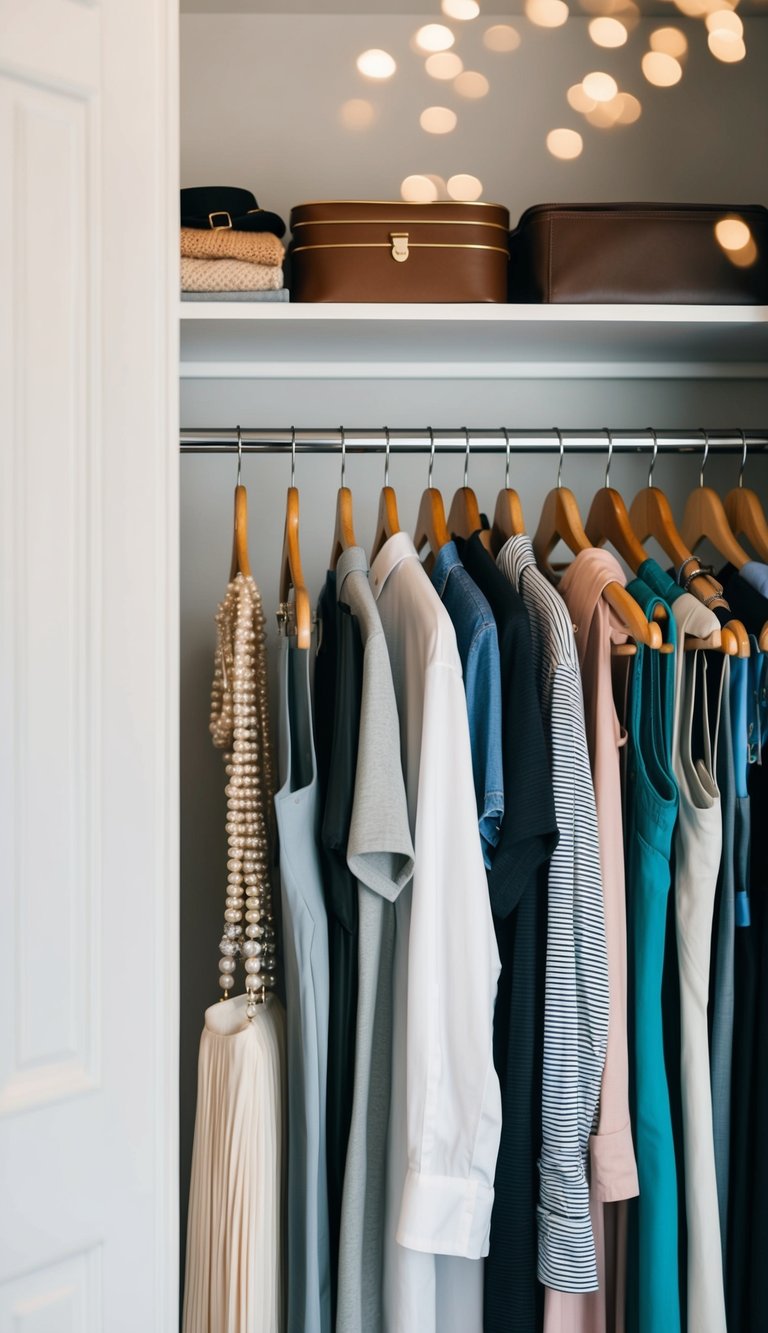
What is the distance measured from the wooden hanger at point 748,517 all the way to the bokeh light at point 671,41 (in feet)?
2.24

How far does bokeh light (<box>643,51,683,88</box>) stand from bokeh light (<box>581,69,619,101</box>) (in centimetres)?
6

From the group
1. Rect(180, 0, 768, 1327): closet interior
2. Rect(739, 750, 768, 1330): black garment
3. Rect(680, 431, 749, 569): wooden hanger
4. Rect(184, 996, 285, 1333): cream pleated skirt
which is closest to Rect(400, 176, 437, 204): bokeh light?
Rect(180, 0, 768, 1327): closet interior

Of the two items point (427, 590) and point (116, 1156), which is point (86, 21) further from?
point (116, 1156)

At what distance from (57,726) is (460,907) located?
1.53 feet

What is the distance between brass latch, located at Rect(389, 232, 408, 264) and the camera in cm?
145

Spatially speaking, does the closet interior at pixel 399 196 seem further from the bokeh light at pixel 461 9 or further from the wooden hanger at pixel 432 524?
the wooden hanger at pixel 432 524

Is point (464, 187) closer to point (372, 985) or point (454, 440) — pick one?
point (454, 440)

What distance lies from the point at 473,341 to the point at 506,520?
0.28 m

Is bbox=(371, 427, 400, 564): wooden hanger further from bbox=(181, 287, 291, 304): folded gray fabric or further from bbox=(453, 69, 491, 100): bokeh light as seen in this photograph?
bbox=(453, 69, 491, 100): bokeh light

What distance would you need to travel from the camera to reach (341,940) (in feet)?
4.18

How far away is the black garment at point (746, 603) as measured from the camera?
136 cm

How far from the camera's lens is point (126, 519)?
42.6 inches

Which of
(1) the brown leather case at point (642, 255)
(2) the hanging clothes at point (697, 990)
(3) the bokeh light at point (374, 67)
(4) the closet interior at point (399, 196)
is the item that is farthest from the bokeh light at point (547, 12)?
(2) the hanging clothes at point (697, 990)

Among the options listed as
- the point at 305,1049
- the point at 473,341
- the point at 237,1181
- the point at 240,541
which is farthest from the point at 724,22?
the point at 237,1181
